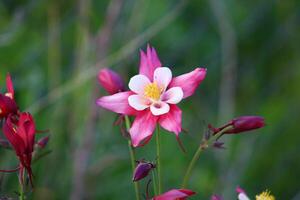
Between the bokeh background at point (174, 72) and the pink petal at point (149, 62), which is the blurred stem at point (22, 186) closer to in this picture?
the pink petal at point (149, 62)

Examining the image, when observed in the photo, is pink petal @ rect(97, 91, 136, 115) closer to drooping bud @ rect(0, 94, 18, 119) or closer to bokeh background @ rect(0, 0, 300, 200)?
drooping bud @ rect(0, 94, 18, 119)

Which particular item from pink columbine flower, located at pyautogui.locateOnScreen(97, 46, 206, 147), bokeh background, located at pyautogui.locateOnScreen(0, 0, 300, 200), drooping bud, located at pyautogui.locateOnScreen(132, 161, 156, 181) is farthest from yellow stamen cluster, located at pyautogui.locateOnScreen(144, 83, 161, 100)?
bokeh background, located at pyautogui.locateOnScreen(0, 0, 300, 200)

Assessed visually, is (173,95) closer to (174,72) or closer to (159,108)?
(159,108)

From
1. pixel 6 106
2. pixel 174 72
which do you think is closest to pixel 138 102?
pixel 6 106

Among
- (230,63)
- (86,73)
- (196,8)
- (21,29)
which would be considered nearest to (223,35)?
(230,63)

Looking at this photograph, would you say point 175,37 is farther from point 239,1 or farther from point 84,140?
point 84,140

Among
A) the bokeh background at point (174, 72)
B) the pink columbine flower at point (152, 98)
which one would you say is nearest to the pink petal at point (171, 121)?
the pink columbine flower at point (152, 98)

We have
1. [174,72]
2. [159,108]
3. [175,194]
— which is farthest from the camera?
[174,72]
